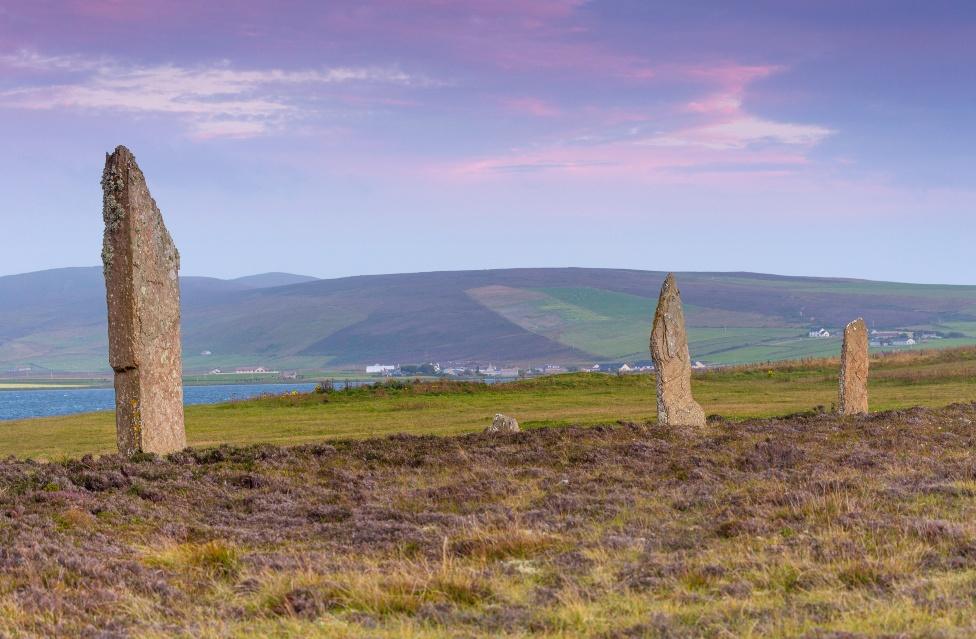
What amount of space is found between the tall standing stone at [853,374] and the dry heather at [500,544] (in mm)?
9675

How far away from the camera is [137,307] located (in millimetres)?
21219

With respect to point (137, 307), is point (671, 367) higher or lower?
lower

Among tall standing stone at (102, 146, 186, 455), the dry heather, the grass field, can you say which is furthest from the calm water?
the dry heather

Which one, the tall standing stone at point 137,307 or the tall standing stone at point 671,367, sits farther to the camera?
the tall standing stone at point 671,367

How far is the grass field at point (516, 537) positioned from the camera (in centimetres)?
934

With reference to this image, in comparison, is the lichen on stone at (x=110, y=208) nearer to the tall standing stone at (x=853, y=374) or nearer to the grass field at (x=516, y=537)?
the grass field at (x=516, y=537)

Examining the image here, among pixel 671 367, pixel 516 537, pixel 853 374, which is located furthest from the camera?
pixel 853 374

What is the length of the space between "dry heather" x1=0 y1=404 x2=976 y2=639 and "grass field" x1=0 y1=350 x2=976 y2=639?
0.04 meters

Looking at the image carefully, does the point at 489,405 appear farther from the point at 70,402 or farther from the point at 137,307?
the point at 70,402

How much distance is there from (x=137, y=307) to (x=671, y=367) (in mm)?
14000

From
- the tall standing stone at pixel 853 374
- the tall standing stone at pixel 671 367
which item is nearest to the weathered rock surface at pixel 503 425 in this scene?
the tall standing stone at pixel 671 367

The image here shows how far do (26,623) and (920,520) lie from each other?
9500 mm

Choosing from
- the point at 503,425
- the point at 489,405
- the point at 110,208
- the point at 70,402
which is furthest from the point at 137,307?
the point at 70,402

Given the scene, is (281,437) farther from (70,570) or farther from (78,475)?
(70,570)
